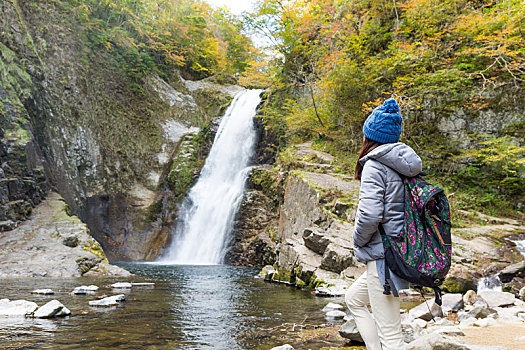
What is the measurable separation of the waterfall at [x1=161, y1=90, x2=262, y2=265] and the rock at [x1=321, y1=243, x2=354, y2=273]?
724 centimetres

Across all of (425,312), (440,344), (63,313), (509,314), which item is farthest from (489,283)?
(63,313)

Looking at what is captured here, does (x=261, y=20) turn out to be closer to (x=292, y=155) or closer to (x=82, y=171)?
(x=292, y=155)

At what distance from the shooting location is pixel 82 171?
14.5 metres

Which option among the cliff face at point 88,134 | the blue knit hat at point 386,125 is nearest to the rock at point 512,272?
the blue knit hat at point 386,125

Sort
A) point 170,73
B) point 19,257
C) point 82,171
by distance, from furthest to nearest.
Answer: point 170,73, point 82,171, point 19,257

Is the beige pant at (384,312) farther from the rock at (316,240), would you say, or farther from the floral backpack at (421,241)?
the rock at (316,240)

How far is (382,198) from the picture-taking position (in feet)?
6.29

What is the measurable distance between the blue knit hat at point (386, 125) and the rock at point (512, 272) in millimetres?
5775

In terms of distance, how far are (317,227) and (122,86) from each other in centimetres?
1450

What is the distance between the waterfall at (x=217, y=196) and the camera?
46.8ft

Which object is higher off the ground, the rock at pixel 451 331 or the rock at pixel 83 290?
the rock at pixel 451 331

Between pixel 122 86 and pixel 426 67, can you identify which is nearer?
pixel 426 67

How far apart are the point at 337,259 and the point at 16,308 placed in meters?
5.86

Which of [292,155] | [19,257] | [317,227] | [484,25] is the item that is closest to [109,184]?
[19,257]
